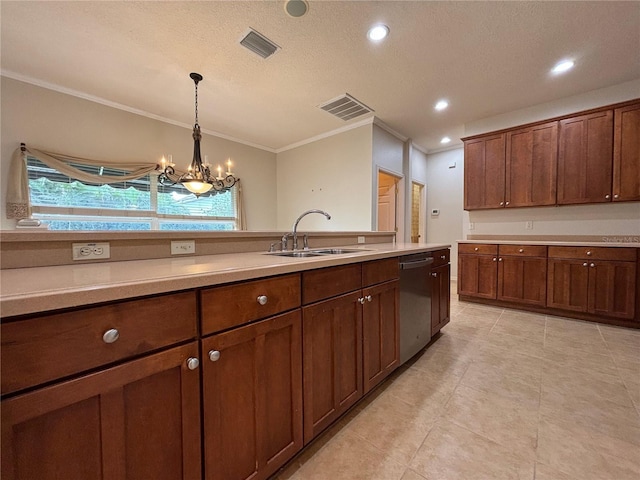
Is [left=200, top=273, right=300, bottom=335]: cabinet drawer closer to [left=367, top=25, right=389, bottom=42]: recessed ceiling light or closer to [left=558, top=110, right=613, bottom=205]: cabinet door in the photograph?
[left=367, top=25, right=389, bottom=42]: recessed ceiling light

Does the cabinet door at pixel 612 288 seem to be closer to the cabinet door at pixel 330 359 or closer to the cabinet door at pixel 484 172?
the cabinet door at pixel 484 172

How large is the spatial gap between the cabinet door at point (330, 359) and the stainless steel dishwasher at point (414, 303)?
0.55 metres

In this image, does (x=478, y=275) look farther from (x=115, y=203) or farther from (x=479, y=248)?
(x=115, y=203)

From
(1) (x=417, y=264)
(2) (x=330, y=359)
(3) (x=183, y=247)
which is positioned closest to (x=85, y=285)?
(3) (x=183, y=247)

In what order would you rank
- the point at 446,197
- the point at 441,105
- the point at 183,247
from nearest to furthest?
the point at 183,247 < the point at 441,105 < the point at 446,197

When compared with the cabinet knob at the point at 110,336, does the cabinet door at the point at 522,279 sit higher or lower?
lower

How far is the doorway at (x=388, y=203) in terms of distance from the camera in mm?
4916

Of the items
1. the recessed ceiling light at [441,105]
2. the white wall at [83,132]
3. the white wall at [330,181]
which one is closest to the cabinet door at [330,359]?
the white wall at [330,181]

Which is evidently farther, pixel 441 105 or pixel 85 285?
pixel 441 105

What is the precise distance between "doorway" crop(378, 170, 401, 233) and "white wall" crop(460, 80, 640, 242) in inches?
48.3

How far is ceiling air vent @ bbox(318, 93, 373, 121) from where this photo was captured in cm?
345

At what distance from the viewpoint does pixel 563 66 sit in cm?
272

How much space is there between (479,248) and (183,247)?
380 centimetres

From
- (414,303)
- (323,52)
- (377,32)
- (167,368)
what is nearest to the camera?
(167,368)
